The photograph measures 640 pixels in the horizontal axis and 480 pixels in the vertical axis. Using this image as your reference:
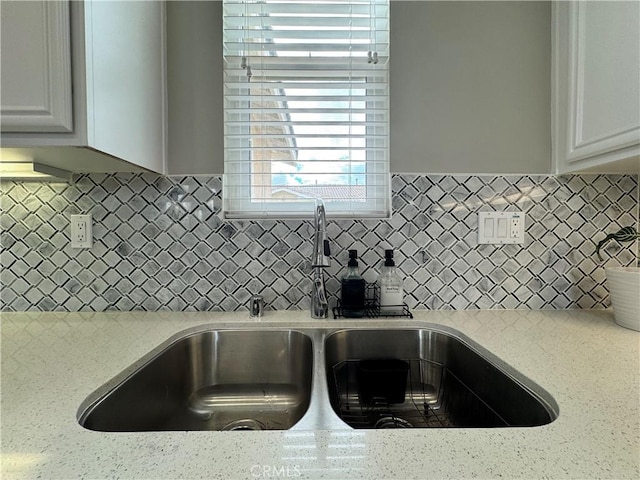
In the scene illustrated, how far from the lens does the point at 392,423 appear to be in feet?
2.96

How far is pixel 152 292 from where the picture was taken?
1.18 meters

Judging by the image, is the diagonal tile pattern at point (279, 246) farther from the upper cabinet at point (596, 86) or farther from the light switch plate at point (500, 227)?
the upper cabinet at point (596, 86)

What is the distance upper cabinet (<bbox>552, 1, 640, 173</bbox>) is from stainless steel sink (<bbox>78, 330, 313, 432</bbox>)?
104 centimetres

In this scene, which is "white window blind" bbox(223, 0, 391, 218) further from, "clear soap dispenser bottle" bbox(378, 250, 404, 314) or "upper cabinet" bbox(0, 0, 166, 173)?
"upper cabinet" bbox(0, 0, 166, 173)

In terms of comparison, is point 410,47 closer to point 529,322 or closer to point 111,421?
point 529,322

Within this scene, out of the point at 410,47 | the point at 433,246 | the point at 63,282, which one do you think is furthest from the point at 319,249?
the point at 63,282

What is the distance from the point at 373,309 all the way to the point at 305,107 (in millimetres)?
760

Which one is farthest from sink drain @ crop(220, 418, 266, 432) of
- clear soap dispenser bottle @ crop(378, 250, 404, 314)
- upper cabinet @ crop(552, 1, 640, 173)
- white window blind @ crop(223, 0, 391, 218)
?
upper cabinet @ crop(552, 1, 640, 173)

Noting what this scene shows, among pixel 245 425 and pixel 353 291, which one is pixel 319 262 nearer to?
pixel 353 291

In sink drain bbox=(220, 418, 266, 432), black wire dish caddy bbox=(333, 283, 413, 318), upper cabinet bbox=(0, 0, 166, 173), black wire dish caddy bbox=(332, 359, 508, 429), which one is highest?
upper cabinet bbox=(0, 0, 166, 173)

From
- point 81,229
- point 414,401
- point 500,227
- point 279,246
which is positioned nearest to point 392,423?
point 414,401

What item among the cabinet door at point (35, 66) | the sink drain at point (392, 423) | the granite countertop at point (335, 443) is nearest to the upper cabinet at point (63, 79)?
the cabinet door at point (35, 66)

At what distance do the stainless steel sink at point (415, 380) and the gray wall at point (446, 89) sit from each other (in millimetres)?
596

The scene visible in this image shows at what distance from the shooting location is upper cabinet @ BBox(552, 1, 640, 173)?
0.88m
